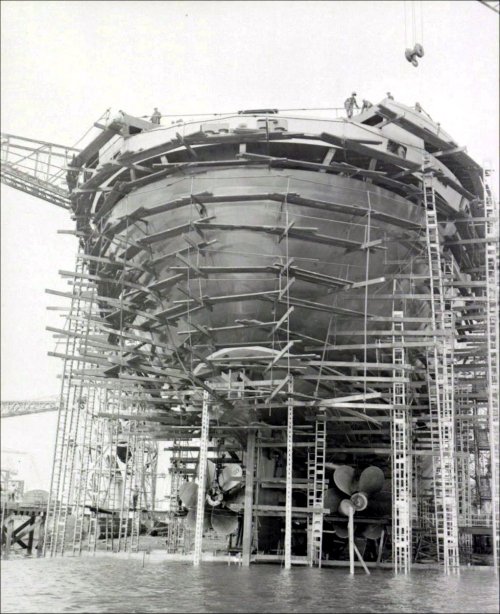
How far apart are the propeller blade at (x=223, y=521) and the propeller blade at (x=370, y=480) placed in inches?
177

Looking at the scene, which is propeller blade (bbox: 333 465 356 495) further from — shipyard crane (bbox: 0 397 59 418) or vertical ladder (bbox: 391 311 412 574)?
shipyard crane (bbox: 0 397 59 418)

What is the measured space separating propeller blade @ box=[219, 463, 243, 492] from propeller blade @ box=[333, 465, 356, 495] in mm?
3155

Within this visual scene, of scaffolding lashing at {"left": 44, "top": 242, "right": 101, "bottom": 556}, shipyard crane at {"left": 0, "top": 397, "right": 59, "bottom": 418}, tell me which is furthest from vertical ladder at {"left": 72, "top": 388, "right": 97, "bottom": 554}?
shipyard crane at {"left": 0, "top": 397, "right": 59, "bottom": 418}

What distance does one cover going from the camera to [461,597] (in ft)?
42.1

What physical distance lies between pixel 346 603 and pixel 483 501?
2450 cm

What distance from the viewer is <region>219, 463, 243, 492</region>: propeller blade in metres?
22.9

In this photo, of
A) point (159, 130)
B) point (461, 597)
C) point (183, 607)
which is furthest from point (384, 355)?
point (183, 607)

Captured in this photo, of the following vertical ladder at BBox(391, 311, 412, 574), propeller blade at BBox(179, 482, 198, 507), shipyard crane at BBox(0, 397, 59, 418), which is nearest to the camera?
vertical ladder at BBox(391, 311, 412, 574)

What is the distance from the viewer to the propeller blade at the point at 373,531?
21859mm

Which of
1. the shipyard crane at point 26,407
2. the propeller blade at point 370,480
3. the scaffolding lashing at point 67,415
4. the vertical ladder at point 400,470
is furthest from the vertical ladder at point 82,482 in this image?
the shipyard crane at point 26,407

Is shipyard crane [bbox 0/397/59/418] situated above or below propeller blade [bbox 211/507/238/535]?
above

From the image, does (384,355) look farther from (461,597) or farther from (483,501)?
(483,501)

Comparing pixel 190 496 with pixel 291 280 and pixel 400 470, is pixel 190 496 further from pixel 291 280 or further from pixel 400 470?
pixel 291 280

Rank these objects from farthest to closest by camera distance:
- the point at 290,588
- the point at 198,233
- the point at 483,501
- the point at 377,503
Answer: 1. the point at 483,501
2. the point at 377,503
3. the point at 198,233
4. the point at 290,588
